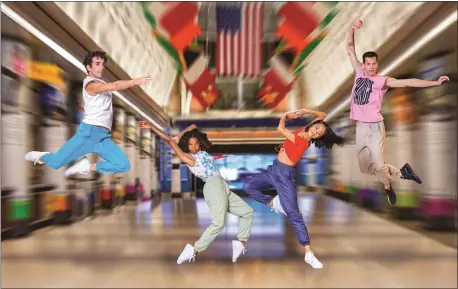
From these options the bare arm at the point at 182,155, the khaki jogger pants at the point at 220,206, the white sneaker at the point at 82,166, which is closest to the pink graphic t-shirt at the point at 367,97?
the khaki jogger pants at the point at 220,206

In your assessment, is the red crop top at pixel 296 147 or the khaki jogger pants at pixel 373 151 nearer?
the khaki jogger pants at pixel 373 151

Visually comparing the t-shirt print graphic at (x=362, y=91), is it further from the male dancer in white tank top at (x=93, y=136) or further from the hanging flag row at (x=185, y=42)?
the male dancer in white tank top at (x=93, y=136)

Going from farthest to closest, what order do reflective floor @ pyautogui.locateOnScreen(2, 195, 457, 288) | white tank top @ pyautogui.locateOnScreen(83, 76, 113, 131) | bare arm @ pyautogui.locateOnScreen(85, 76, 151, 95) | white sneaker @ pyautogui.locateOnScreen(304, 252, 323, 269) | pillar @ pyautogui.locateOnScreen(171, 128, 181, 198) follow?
reflective floor @ pyautogui.locateOnScreen(2, 195, 457, 288), pillar @ pyautogui.locateOnScreen(171, 128, 181, 198), white sneaker @ pyautogui.locateOnScreen(304, 252, 323, 269), white tank top @ pyautogui.locateOnScreen(83, 76, 113, 131), bare arm @ pyautogui.locateOnScreen(85, 76, 151, 95)

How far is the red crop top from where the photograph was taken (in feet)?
13.2

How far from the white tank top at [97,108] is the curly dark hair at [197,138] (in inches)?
25.5

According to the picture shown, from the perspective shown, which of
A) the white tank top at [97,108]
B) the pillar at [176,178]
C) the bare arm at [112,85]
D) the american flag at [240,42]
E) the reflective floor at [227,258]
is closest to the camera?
the bare arm at [112,85]

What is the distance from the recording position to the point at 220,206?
4047 millimetres

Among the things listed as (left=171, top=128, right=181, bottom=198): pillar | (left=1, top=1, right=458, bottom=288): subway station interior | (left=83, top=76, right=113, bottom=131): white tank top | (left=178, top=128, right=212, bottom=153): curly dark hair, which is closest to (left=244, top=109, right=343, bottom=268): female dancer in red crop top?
(left=1, top=1, right=458, bottom=288): subway station interior

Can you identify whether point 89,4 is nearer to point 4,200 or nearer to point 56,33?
point 56,33

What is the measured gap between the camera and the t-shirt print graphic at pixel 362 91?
409cm

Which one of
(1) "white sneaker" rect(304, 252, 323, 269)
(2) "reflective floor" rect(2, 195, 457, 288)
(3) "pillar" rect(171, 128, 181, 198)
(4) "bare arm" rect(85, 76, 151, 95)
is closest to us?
(4) "bare arm" rect(85, 76, 151, 95)

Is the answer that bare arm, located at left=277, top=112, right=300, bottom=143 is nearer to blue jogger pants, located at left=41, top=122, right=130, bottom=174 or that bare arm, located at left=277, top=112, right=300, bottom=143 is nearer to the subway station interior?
the subway station interior

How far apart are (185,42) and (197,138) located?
4.17ft

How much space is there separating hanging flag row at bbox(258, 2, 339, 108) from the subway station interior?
2 centimetres
